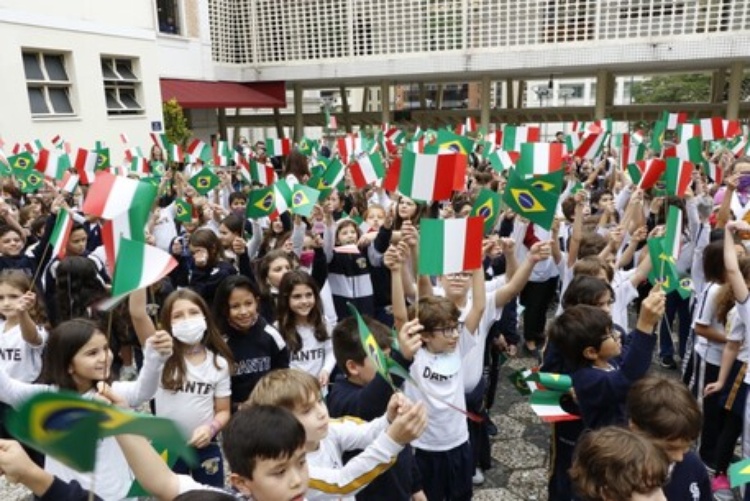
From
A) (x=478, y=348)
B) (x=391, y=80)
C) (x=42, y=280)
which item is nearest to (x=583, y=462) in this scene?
(x=478, y=348)

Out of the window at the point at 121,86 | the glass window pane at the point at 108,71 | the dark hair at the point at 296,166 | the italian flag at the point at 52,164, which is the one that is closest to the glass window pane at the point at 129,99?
the window at the point at 121,86

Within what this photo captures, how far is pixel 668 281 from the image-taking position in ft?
9.84

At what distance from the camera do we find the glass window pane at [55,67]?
14.5 meters

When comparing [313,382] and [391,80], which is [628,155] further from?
[391,80]

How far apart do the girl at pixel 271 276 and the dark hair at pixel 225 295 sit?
635mm

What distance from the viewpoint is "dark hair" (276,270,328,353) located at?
3211mm

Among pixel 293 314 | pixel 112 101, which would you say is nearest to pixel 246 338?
pixel 293 314

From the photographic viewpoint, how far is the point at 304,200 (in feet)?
14.8

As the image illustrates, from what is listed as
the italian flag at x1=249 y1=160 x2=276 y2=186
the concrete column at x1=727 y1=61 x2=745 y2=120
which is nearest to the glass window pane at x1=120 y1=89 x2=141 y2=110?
the italian flag at x1=249 y1=160 x2=276 y2=186

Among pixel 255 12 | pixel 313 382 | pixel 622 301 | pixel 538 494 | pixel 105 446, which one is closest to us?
pixel 313 382

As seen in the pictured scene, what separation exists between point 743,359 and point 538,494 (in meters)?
1.26

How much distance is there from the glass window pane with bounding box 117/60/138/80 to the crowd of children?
12709mm

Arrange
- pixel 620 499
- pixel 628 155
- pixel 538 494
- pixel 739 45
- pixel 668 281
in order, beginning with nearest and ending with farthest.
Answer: pixel 620 499
pixel 668 281
pixel 538 494
pixel 628 155
pixel 739 45

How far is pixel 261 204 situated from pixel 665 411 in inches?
142
